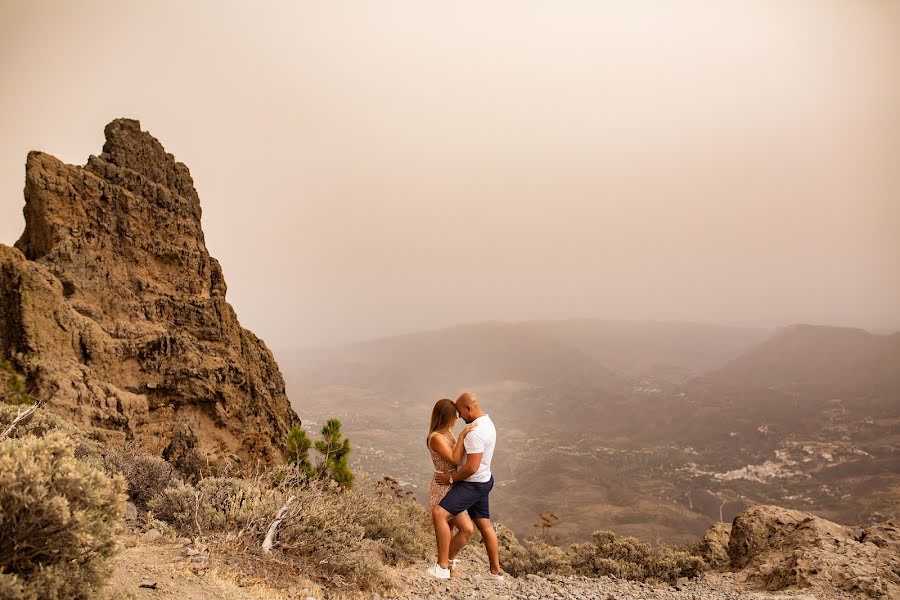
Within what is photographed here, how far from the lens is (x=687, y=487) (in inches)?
3570

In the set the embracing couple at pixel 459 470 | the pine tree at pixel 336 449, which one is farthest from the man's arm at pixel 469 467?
the pine tree at pixel 336 449

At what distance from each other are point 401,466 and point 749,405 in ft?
419

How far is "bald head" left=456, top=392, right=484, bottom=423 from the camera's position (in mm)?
5637

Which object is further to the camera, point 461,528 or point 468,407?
point 461,528

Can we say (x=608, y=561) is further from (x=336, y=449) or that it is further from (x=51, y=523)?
(x=51, y=523)

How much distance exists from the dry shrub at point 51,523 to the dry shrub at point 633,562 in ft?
31.5

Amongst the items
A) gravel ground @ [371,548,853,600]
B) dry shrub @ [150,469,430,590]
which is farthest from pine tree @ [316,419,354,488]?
dry shrub @ [150,469,430,590]

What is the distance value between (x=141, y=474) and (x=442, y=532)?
5331 mm

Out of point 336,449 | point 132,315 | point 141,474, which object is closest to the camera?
point 141,474

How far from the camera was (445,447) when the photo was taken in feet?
18.2

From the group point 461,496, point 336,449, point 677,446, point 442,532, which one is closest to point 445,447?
point 461,496

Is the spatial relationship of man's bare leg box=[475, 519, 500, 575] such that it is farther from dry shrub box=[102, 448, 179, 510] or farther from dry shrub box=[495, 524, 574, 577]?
dry shrub box=[102, 448, 179, 510]

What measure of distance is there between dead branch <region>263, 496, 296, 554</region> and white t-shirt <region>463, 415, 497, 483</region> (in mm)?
2315

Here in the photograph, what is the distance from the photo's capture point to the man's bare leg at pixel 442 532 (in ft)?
18.5
